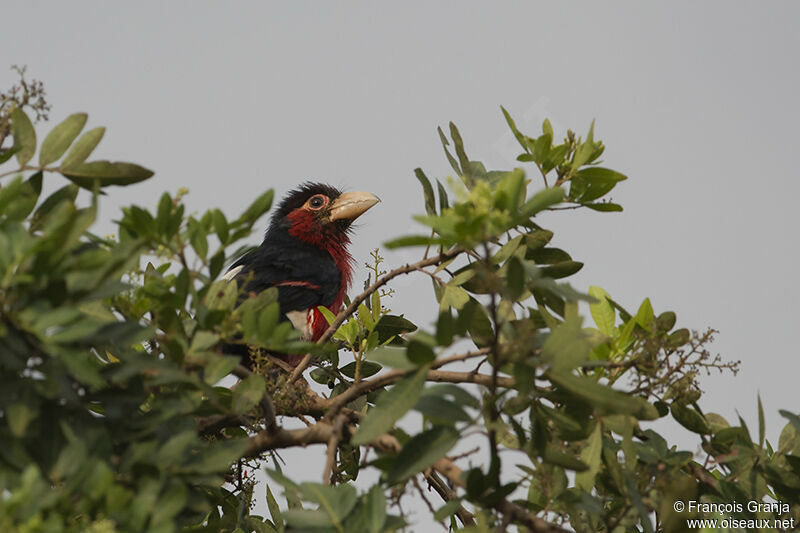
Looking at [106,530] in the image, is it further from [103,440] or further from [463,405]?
[463,405]

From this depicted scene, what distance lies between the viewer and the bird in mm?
4547

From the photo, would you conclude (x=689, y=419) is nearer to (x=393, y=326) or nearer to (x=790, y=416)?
(x=790, y=416)

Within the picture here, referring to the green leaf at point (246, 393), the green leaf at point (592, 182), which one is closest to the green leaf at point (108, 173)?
the green leaf at point (246, 393)

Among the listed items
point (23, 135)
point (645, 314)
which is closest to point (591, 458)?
point (645, 314)

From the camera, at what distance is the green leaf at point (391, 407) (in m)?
1.51

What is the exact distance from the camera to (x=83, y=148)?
1842 mm

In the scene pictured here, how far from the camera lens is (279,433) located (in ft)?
6.34

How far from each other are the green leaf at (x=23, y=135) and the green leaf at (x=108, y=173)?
0.25 feet

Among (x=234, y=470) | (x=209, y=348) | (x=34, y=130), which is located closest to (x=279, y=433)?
(x=209, y=348)

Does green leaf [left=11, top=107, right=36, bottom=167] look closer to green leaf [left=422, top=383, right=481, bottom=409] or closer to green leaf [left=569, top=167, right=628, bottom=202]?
green leaf [left=422, top=383, right=481, bottom=409]

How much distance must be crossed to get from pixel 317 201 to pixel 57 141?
12.7 feet

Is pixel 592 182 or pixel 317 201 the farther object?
pixel 317 201

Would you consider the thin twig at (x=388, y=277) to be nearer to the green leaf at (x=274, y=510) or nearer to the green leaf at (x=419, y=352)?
the green leaf at (x=274, y=510)

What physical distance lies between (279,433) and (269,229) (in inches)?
157
